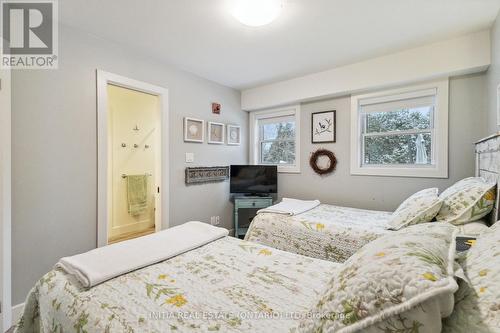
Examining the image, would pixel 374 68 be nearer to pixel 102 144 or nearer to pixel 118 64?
pixel 118 64

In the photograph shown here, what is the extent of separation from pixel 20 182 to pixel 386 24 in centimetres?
333

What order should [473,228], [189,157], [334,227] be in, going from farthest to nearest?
[189,157] → [334,227] → [473,228]

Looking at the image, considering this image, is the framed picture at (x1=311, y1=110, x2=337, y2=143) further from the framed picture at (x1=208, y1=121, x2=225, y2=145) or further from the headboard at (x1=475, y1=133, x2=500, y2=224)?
the headboard at (x1=475, y1=133, x2=500, y2=224)

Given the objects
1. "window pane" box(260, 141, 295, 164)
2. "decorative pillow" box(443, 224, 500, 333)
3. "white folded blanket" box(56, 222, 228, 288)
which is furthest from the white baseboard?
"window pane" box(260, 141, 295, 164)

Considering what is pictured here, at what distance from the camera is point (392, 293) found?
55 cm

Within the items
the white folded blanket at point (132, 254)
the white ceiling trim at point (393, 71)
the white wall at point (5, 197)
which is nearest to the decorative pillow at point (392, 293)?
the white folded blanket at point (132, 254)

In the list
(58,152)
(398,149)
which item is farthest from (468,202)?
(58,152)

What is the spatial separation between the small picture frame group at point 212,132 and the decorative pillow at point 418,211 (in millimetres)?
2472

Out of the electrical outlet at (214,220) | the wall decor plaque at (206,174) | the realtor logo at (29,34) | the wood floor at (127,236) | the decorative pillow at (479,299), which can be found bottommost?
the wood floor at (127,236)

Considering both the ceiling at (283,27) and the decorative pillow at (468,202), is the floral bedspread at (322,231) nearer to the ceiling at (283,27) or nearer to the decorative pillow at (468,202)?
the decorative pillow at (468,202)

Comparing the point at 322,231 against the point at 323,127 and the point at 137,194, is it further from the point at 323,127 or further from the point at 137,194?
the point at 137,194

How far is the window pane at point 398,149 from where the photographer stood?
2.75m

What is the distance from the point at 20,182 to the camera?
182 cm

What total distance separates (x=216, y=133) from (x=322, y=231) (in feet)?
6.94
